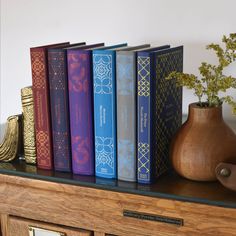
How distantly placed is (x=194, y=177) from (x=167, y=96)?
0.58 feet

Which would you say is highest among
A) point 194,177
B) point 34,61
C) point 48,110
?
point 34,61

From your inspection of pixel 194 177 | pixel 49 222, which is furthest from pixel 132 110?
pixel 49 222

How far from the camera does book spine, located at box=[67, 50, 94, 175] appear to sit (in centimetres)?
92

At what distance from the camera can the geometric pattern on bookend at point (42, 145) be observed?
3.29ft

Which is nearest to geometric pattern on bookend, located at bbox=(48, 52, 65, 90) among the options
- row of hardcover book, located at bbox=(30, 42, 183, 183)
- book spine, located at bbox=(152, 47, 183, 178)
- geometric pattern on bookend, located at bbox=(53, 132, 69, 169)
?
row of hardcover book, located at bbox=(30, 42, 183, 183)

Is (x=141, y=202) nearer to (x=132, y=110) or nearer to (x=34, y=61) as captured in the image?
(x=132, y=110)

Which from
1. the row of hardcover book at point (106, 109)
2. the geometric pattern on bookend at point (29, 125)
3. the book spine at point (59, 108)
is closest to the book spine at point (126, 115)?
the row of hardcover book at point (106, 109)

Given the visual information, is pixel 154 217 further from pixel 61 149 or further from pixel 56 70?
pixel 56 70

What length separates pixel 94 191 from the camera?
3.00 ft

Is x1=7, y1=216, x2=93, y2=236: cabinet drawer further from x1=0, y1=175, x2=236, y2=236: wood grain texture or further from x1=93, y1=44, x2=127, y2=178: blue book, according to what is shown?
x1=93, y1=44, x2=127, y2=178: blue book

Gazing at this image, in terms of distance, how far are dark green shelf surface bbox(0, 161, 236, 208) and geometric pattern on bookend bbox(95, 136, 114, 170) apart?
0.04m

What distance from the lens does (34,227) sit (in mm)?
998

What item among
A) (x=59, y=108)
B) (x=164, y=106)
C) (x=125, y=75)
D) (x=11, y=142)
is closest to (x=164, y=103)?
(x=164, y=106)

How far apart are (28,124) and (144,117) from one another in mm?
Answer: 300
